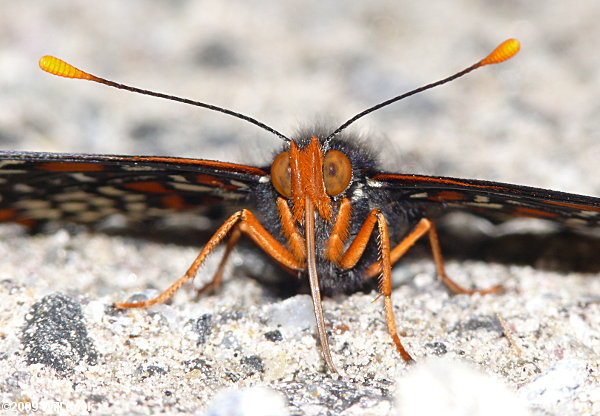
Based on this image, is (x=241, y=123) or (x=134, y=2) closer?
(x=241, y=123)

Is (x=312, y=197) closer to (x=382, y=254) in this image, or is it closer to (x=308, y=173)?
(x=308, y=173)

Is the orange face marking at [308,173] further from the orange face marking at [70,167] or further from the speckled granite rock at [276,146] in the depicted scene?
the orange face marking at [70,167]

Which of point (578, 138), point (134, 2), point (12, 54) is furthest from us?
point (134, 2)

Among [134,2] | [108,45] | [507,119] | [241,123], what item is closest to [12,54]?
[108,45]

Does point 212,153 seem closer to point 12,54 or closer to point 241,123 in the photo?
point 241,123

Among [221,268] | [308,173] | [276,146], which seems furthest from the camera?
[276,146]

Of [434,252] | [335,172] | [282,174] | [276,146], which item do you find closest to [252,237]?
[282,174]

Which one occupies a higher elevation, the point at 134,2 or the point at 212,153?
the point at 134,2
